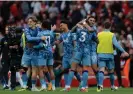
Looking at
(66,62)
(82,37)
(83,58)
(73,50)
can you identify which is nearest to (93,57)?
(83,58)

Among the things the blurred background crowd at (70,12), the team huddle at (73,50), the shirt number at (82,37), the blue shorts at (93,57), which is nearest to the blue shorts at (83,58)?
the team huddle at (73,50)

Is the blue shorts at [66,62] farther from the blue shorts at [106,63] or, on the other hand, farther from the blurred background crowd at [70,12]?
the blurred background crowd at [70,12]

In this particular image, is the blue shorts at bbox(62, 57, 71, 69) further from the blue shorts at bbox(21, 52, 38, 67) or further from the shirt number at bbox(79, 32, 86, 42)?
the shirt number at bbox(79, 32, 86, 42)

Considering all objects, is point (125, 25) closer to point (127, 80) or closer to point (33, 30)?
point (127, 80)

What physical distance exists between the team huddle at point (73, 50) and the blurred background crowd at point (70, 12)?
373 inches

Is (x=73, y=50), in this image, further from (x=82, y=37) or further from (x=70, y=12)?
(x=70, y=12)

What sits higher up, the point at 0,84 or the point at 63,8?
the point at 63,8

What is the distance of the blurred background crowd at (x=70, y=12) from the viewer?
125 ft

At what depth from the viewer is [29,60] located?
2612 cm

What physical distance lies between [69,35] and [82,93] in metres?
2.86

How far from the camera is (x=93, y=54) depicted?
2558cm

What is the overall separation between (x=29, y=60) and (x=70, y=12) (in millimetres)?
14143

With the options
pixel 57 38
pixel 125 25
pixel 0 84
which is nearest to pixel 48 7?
pixel 125 25

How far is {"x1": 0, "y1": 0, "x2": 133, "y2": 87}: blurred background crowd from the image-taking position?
125 ft
